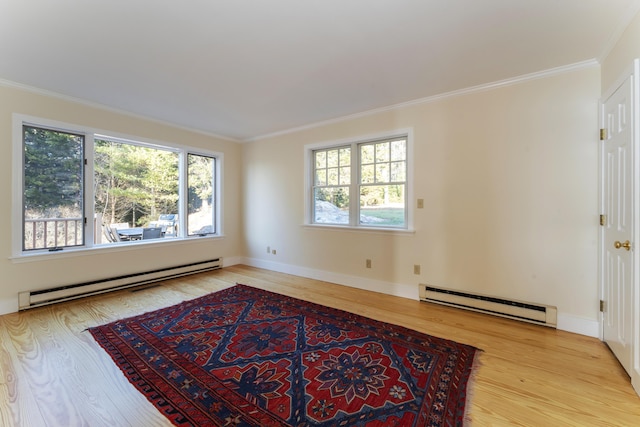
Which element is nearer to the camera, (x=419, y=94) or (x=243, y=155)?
(x=419, y=94)

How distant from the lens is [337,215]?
175 inches

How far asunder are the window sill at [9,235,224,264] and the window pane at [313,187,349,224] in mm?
2208

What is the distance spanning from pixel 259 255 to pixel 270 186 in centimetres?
138

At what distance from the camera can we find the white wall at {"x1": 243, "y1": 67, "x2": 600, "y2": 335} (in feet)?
8.52

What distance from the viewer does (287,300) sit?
136 inches

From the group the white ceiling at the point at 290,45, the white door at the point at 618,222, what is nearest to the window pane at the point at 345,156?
the white ceiling at the point at 290,45

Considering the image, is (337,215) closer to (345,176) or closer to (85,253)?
(345,176)

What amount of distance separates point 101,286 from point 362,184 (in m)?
3.94

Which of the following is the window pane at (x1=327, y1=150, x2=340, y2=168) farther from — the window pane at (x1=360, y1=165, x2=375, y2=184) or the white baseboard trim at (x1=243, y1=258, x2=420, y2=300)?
the white baseboard trim at (x1=243, y1=258, x2=420, y2=300)

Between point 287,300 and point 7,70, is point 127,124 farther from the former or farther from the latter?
point 287,300

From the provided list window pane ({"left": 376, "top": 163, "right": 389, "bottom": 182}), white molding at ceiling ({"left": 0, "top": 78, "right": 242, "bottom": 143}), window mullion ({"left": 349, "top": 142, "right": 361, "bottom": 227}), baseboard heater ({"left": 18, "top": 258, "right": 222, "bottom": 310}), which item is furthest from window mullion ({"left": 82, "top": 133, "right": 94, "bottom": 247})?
window pane ({"left": 376, "top": 163, "right": 389, "bottom": 182})

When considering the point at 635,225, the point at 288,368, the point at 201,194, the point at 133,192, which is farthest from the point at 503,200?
the point at 133,192

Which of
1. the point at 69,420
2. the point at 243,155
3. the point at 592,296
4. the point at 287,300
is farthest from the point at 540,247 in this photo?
the point at 243,155

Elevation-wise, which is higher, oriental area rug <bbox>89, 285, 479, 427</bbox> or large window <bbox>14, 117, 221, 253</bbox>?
large window <bbox>14, 117, 221, 253</bbox>
